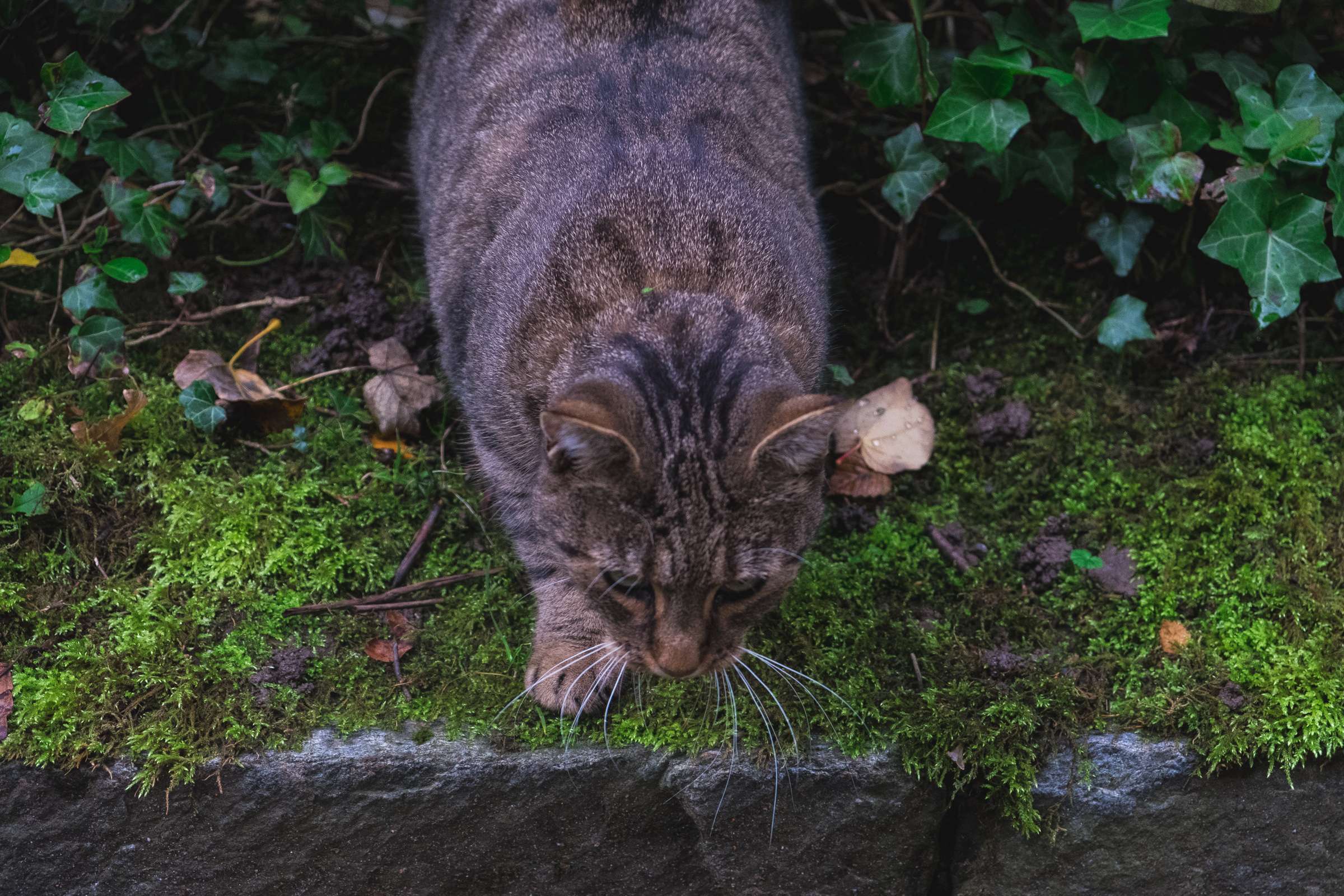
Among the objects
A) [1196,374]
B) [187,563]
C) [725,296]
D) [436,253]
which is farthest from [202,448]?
[1196,374]

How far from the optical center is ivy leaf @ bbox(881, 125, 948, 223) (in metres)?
3.66

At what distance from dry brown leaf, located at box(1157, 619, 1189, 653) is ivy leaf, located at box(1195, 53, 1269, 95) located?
1670mm

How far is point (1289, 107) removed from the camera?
3311mm

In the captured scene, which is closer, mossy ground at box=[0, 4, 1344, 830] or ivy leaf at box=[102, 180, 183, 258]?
mossy ground at box=[0, 4, 1344, 830]

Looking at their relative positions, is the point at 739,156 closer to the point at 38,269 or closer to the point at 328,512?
the point at 328,512

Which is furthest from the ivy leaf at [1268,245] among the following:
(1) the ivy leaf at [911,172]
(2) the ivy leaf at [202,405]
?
(2) the ivy leaf at [202,405]

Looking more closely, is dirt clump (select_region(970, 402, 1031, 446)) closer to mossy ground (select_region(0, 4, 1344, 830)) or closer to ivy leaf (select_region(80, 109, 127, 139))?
mossy ground (select_region(0, 4, 1344, 830))

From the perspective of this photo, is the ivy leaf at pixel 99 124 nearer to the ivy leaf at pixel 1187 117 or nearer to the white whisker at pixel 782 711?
the white whisker at pixel 782 711

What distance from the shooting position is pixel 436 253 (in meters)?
3.51

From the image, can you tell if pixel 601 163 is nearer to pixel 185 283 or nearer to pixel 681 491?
pixel 681 491

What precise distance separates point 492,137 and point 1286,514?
2597 millimetres

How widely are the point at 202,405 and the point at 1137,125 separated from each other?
2982 millimetres

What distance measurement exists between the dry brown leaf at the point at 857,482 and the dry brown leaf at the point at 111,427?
2.09m

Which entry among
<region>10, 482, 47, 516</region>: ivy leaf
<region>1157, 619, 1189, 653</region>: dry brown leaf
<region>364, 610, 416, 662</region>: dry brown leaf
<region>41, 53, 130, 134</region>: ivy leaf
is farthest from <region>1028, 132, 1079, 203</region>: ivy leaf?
<region>10, 482, 47, 516</region>: ivy leaf
